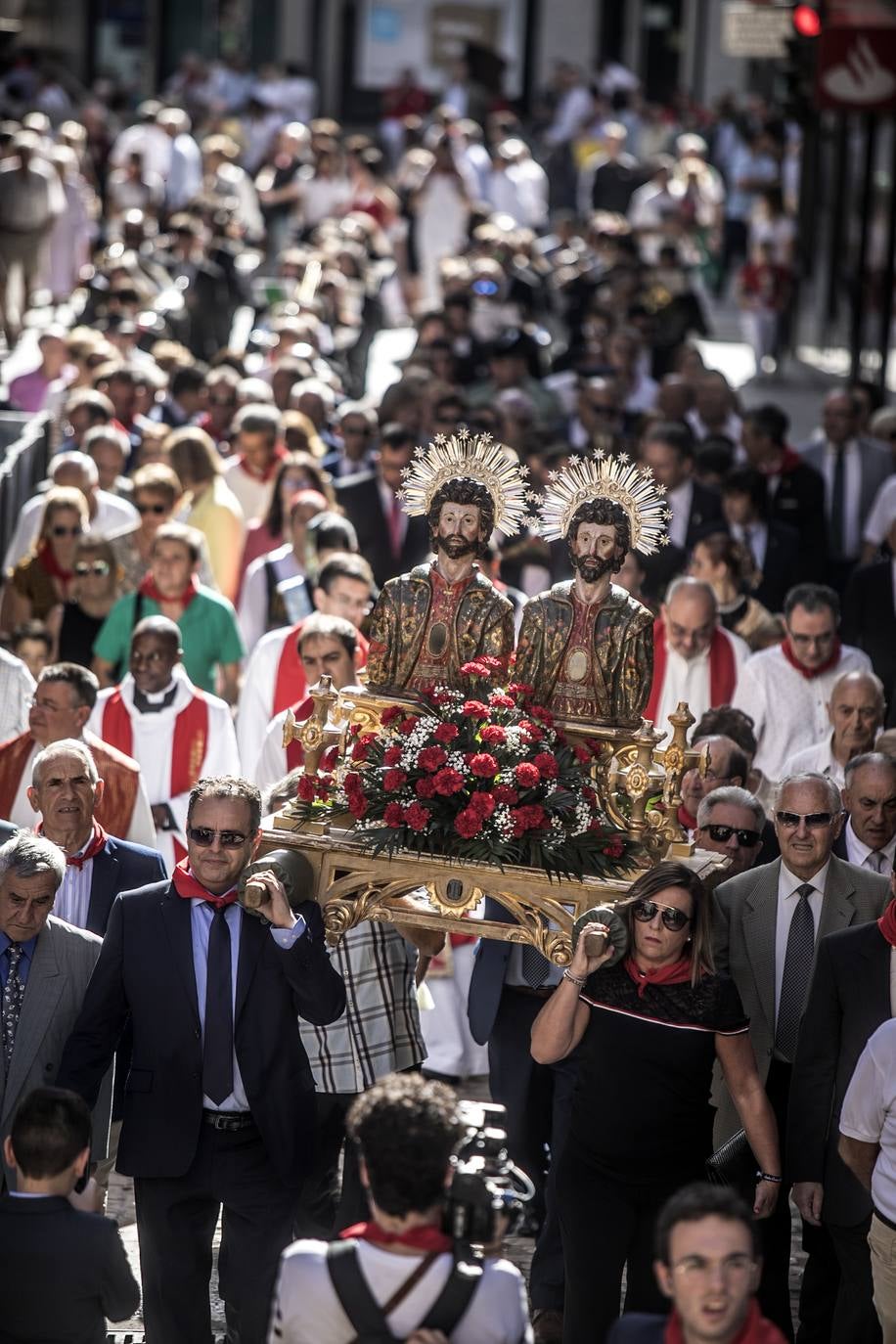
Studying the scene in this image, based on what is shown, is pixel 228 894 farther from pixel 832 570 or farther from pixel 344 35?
pixel 344 35

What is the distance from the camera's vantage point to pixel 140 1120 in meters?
5.93

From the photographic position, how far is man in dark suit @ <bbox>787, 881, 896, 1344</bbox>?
6.08m

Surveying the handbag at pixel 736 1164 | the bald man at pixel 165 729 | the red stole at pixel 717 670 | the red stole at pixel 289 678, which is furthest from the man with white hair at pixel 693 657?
the handbag at pixel 736 1164

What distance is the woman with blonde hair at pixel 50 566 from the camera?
35.0 feet

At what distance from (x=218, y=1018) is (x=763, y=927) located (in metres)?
1.68

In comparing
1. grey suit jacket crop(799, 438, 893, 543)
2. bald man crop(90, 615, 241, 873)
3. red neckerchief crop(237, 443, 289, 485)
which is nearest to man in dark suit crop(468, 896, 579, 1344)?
bald man crop(90, 615, 241, 873)

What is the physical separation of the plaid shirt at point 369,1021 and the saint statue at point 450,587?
31.4 inches

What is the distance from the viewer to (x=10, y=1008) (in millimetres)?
6102

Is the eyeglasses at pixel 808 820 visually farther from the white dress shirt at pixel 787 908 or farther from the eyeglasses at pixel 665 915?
the eyeglasses at pixel 665 915

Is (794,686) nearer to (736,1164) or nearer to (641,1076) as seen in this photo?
(736,1164)

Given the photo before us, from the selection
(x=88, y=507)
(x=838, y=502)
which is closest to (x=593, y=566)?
(x=88, y=507)

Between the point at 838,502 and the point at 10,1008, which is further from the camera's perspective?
the point at 838,502

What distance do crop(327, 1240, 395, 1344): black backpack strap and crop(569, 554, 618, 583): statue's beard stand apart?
9.04 feet

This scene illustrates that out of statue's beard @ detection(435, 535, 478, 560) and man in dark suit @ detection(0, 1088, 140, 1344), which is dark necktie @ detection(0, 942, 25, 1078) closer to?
Result: man in dark suit @ detection(0, 1088, 140, 1344)
